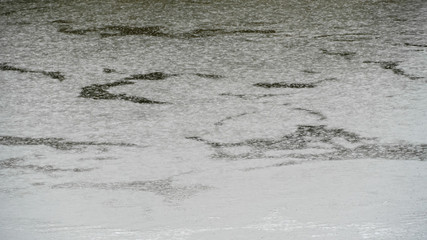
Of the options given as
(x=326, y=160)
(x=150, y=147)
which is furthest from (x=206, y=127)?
(x=326, y=160)

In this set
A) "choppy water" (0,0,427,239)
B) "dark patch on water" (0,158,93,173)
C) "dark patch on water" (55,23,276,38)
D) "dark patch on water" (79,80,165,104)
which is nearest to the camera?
"choppy water" (0,0,427,239)

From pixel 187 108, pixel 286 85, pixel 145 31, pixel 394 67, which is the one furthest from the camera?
pixel 145 31

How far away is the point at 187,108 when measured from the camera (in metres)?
1.45

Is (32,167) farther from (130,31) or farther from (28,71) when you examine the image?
(130,31)

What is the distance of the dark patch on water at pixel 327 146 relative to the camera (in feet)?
4.00

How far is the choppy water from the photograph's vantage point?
1.05 m

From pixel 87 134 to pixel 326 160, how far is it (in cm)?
42

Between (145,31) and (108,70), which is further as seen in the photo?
(145,31)

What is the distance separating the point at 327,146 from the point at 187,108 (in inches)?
12.4

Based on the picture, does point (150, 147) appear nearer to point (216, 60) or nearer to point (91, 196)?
point (91, 196)

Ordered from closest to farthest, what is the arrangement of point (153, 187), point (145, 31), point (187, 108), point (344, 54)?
point (153, 187) → point (187, 108) → point (344, 54) → point (145, 31)

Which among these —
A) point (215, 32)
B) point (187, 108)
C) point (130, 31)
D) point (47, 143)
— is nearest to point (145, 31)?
point (130, 31)

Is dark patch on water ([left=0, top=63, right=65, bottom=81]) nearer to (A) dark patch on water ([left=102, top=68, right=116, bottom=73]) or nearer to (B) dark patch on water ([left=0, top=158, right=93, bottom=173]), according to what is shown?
(A) dark patch on water ([left=102, top=68, right=116, bottom=73])

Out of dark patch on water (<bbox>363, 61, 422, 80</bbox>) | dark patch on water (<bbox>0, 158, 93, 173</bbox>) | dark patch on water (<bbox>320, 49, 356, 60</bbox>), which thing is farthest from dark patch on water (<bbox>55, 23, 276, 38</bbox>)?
A: dark patch on water (<bbox>0, 158, 93, 173</bbox>)
